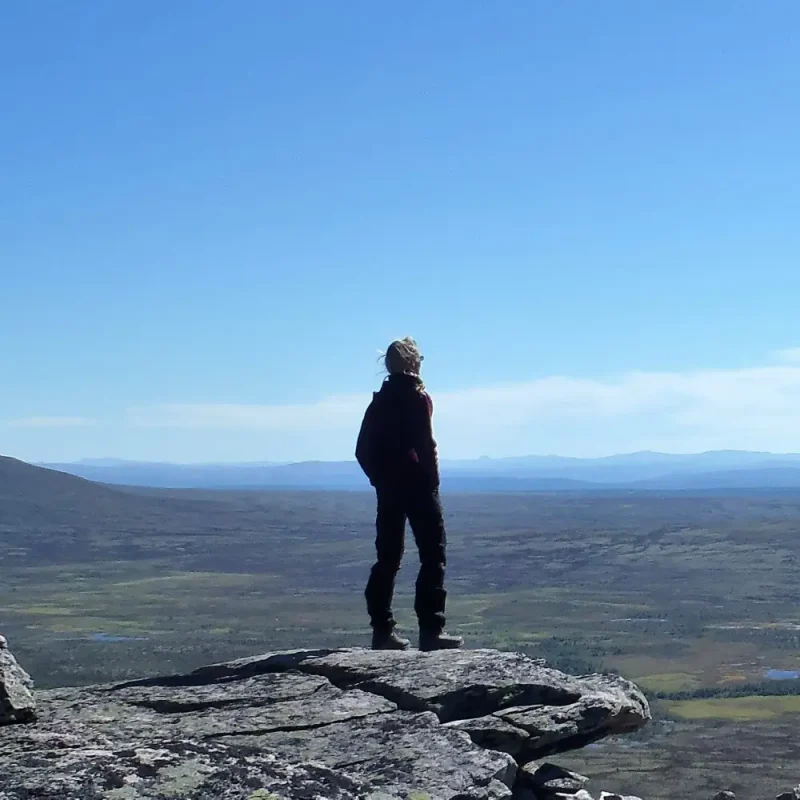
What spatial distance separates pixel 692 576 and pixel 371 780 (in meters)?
Result: 202

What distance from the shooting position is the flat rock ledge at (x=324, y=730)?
7.37m

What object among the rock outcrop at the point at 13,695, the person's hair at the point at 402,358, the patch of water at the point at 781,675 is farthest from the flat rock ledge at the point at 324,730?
the patch of water at the point at 781,675

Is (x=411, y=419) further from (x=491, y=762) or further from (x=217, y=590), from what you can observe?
(x=217, y=590)

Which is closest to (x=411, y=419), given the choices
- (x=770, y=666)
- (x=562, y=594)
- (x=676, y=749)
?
(x=676, y=749)

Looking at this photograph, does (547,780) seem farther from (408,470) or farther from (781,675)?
(781,675)

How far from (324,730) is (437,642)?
3.41 metres

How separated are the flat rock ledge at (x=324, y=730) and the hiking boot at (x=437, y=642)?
0.80m

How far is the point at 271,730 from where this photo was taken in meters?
9.47

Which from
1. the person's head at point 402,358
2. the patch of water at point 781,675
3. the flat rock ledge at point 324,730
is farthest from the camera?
the patch of water at point 781,675

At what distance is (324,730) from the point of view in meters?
9.54

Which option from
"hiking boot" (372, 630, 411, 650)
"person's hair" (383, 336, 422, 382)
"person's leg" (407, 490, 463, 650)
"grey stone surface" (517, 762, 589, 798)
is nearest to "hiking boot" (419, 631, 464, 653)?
"person's leg" (407, 490, 463, 650)

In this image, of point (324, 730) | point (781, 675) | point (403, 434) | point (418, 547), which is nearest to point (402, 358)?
point (403, 434)

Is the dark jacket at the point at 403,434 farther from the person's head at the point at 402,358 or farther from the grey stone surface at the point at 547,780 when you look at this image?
the grey stone surface at the point at 547,780

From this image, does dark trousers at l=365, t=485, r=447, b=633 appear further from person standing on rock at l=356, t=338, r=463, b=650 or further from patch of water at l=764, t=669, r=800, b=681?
patch of water at l=764, t=669, r=800, b=681
